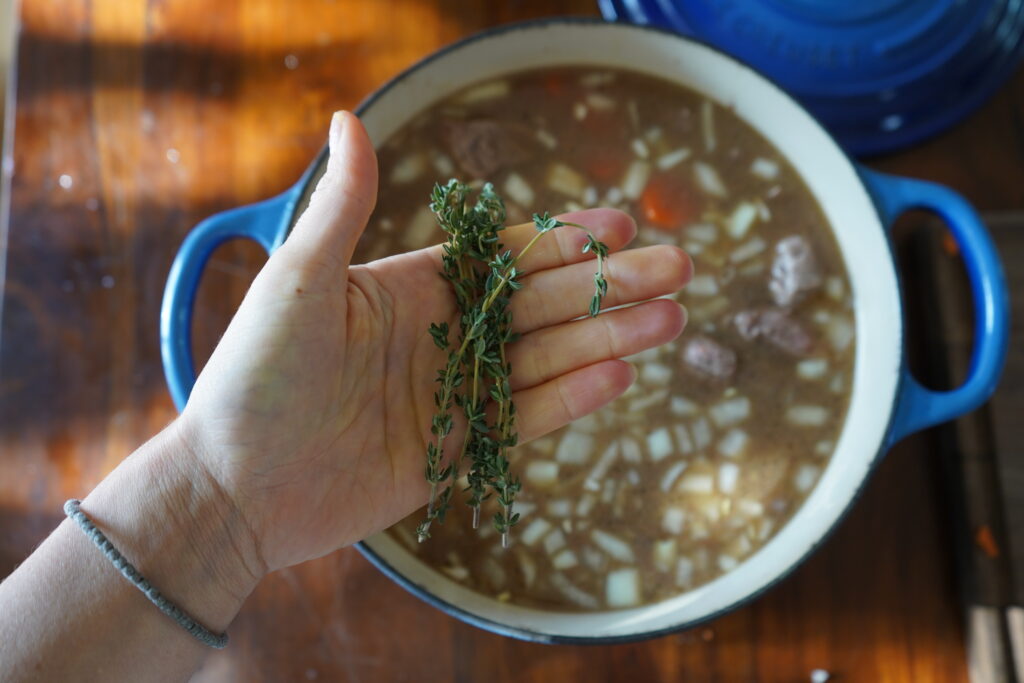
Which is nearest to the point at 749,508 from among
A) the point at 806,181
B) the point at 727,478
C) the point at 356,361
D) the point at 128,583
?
the point at 727,478

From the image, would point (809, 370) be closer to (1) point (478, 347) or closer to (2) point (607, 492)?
(2) point (607, 492)

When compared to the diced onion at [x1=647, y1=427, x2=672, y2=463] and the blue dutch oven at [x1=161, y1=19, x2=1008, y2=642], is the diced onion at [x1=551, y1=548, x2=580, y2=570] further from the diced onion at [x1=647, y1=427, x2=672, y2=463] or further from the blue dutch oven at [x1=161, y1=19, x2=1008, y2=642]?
the diced onion at [x1=647, y1=427, x2=672, y2=463]

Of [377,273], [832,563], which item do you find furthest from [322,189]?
[832,563]

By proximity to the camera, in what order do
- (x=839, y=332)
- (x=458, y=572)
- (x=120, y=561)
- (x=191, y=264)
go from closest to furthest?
(x=120, y=561), (x=191, y=264), (x=458, y=572), (x=839, y=332)

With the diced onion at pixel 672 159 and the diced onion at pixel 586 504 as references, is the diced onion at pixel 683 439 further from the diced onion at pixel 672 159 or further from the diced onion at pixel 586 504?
the diced onion at pixel 672 159

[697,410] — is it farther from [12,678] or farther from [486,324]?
[12,678]

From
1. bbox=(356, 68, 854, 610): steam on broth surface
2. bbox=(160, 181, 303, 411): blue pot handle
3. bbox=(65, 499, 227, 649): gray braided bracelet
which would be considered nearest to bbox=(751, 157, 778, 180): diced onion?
bbox=(356, 68, 854, 610): steam on broth surface
